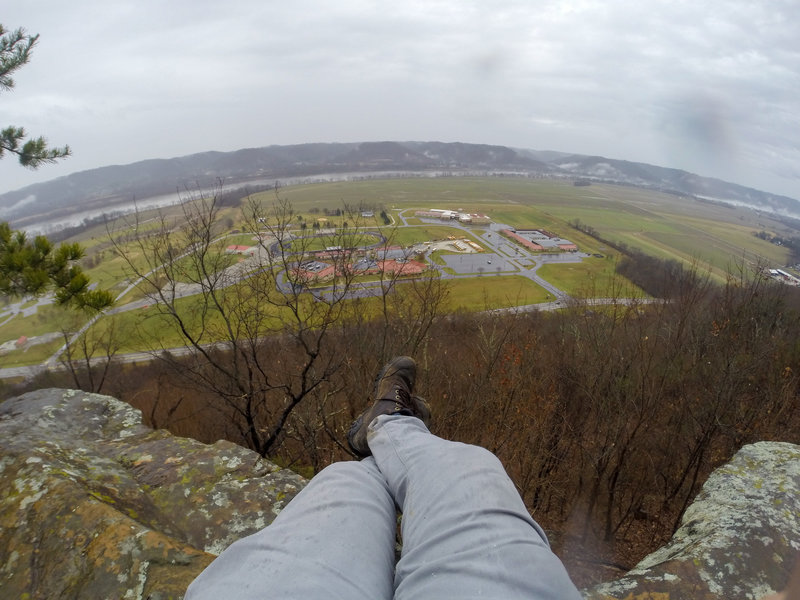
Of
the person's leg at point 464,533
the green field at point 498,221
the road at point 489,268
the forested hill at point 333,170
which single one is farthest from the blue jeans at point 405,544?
the forested hill at point 333,170

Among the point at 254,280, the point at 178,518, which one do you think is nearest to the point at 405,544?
the point at 178,518

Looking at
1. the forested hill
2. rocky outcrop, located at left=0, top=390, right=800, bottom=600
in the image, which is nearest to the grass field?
rocky outcrop, located at left=0, top=390, right=800, bottom=600

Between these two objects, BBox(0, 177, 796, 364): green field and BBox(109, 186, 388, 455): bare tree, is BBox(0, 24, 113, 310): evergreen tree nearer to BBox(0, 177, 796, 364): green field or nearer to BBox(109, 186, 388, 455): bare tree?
BBox(0, 177, 796, 364): green field

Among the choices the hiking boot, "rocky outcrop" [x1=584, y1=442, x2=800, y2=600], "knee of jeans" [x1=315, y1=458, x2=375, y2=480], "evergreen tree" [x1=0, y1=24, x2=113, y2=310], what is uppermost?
"evergreen tree" [x1=0, y1=24, x2=113, y2=310]

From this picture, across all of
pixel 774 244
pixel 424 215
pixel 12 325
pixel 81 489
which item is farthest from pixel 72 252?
pixel 774 244

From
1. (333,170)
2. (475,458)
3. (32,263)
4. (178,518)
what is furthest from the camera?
(333,170)

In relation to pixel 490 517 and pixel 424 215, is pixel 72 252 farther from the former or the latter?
pixel 424 215

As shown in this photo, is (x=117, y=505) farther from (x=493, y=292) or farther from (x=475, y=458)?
(x=493, y=292)
